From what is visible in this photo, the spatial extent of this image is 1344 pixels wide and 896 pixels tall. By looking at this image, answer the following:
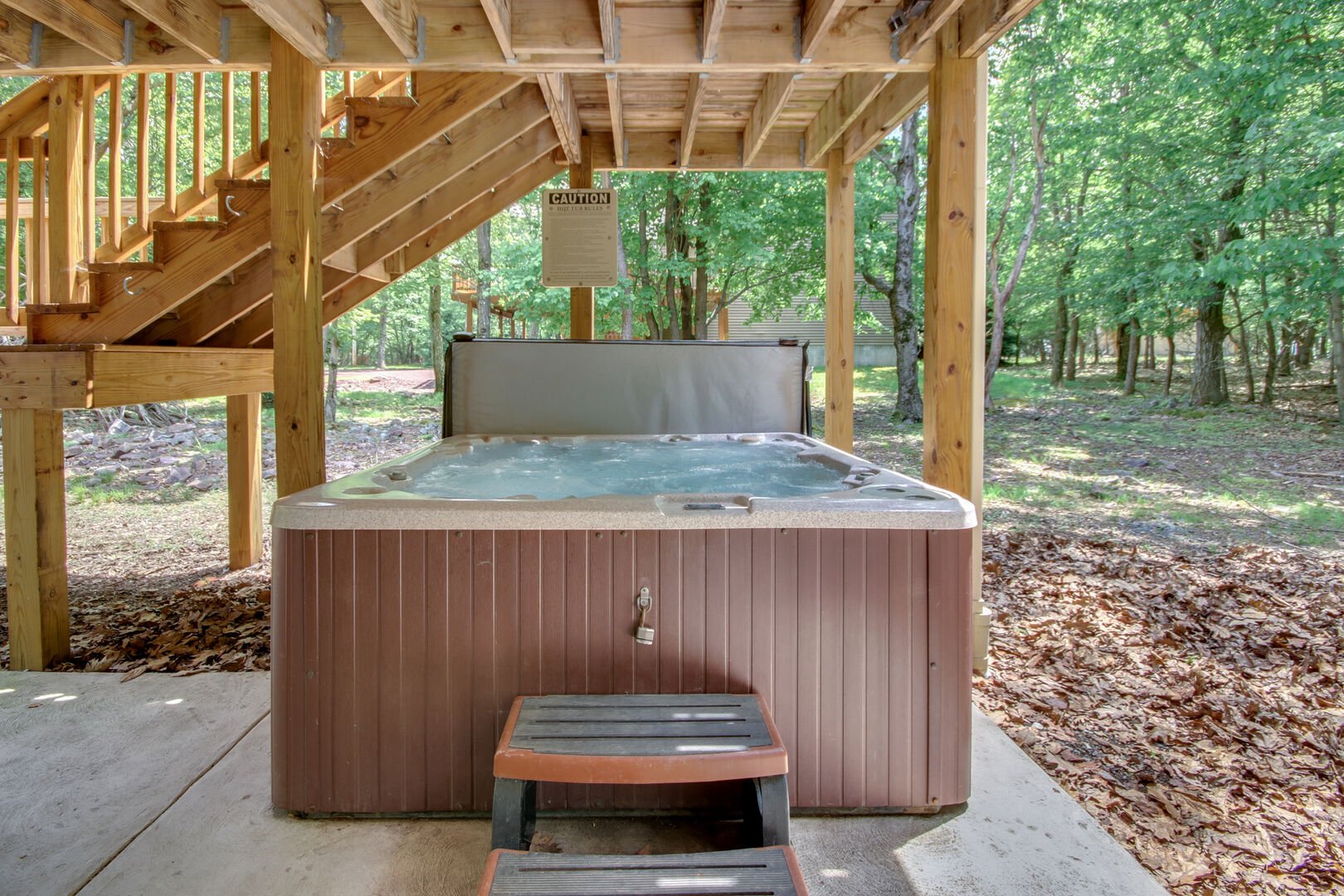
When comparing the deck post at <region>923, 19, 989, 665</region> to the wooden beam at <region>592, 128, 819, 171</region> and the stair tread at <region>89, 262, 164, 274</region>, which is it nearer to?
the wooden beam at <region>592, 128, 819, 171</region>

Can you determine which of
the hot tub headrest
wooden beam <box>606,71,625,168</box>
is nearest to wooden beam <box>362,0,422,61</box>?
wooden beam <box>606,71,625,168</box>

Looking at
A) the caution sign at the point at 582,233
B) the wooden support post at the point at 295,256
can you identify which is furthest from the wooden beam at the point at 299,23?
the caution sign at the point at 582,233

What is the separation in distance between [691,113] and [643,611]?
3171mm

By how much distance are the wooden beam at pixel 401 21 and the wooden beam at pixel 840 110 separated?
1983mm

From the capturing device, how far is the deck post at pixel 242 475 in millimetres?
4770

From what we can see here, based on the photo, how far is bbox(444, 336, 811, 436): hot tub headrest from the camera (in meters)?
4.05

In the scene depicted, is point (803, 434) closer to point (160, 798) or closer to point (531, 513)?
point (531, 513)

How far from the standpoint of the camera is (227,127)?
4.00m

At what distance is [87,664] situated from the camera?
3.34 meters

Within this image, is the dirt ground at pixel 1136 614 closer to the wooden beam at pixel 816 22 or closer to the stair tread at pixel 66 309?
the stair tread at pixel 66 309

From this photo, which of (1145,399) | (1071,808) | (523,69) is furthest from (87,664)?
(1145,399)

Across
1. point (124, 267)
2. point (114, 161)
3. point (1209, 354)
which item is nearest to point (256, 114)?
point (114, 161)

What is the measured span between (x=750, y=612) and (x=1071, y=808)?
36.6 inches

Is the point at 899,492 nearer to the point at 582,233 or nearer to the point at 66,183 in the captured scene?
the point at 582,233
